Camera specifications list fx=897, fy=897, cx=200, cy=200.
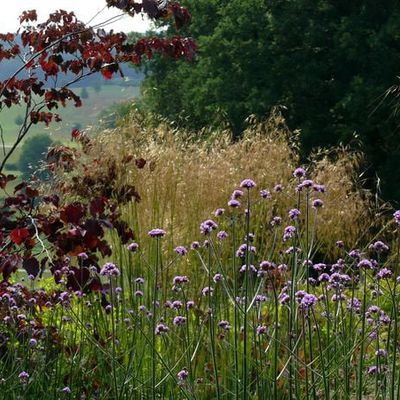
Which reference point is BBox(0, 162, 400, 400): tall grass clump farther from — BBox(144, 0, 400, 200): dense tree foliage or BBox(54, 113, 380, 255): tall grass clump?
BBox(144, 0, 400, 200): dense tree foliage

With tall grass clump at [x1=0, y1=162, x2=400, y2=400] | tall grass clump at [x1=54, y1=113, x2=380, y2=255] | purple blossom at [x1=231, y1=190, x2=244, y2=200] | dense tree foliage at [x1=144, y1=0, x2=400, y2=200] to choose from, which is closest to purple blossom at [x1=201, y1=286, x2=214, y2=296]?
tall grass clump at [x1=0, y1=162, x2=400, y2=400]

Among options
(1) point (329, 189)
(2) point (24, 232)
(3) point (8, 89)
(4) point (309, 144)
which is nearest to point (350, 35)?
(4) point (309, 144)

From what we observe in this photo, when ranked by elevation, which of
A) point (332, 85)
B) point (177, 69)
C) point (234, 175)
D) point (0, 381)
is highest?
point (177, 69)

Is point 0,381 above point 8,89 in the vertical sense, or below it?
below

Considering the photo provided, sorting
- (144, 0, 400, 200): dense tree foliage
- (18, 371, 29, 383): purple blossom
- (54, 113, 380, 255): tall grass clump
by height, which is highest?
(144, 0, 400, 200): dense tree foliage

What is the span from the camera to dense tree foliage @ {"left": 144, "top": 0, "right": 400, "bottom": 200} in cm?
1973

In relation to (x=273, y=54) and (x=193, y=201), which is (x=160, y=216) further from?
(x=273, y=54)

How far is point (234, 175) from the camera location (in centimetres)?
802

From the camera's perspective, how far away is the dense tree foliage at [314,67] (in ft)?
64.7

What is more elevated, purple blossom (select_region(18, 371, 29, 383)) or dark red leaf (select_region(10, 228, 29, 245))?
dark red leaf (select_region(10, 228, 29, 245))

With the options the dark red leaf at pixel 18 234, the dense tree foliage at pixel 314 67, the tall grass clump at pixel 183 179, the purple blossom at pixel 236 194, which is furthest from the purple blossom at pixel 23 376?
the dense tree foliage at pixel 314 67

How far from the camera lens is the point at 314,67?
20.8 m

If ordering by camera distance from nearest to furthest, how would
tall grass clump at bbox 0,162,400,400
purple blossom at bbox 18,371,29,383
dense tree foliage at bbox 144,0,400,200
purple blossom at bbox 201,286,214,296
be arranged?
purple blossom at bbox 201,286,214,296, tall grass clump at bbox 0,162,400,400, purple blossom at bbox 18,371,29,383, dense tree foliage at bbox 144,0,400,200

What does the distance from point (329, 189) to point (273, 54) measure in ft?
45.3
